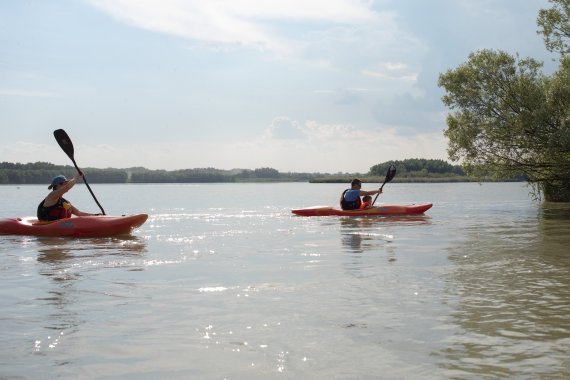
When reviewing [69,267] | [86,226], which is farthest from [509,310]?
[86,226]

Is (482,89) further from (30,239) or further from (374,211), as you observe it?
(30,239)

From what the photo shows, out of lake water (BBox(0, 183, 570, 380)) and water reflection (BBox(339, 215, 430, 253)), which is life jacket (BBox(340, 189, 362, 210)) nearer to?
water reflection (BBox(339, 215, 430, 253))

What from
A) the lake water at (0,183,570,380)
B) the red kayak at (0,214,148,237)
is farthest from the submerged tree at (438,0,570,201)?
the red kayak at (0,214,148,237)

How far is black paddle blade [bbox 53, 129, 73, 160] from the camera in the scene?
15.8 m

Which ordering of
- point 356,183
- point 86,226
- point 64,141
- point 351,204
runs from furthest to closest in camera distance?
point 351,204 → point 356,183 → point 64,141 → point 86,226

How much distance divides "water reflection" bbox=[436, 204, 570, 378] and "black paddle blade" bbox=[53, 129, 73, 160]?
10.0m

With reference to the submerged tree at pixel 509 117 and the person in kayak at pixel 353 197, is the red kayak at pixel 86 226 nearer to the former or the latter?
the person in kayak at pixel 353 197

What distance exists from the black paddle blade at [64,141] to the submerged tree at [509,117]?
1412 cm

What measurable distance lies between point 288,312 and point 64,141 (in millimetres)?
11635

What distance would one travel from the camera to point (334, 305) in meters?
6.20

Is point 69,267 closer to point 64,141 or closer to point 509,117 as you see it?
point 64,141

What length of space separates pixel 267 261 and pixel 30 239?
6464 mm

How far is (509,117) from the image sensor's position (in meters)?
22.1

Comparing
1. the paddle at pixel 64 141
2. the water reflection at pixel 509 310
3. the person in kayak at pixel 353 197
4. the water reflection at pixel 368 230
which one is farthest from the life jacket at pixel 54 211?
the person in kayak at pixel 353 197
